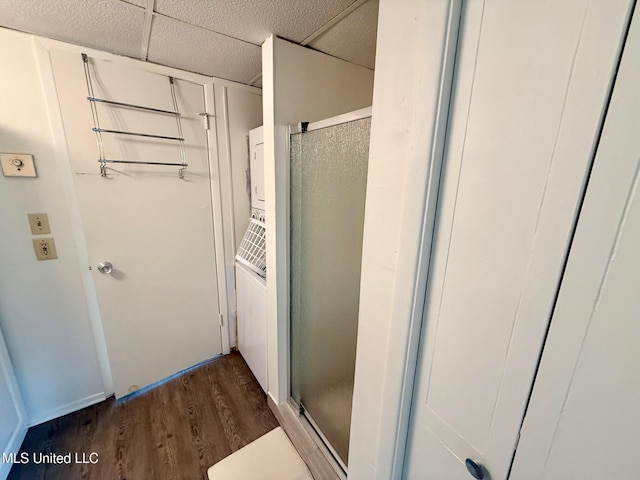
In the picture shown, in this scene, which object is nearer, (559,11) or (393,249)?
(559,11)

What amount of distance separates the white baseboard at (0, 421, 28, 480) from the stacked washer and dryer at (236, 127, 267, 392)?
129 centimetres

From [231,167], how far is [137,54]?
0.81 metres

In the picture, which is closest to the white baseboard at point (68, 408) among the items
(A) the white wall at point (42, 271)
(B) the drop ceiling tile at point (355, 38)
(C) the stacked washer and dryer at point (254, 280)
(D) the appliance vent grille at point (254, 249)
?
(A) the white wall at point (42, 271)

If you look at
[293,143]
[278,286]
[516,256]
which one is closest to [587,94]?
[516,256]

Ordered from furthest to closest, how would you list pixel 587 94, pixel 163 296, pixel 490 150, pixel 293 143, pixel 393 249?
pixel 163 296
pixel 293 143
pixel 393 249
pixel 490 150
pixel 587 94

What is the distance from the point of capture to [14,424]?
1360 mm

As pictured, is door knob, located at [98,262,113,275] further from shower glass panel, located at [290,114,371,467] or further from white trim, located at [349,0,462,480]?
white trim, located at [349,0,462,480]

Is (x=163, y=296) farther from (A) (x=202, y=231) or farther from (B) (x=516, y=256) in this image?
(B) (x=516, y=256)

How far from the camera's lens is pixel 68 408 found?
1.58 metres

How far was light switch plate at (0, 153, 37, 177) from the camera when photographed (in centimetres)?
123

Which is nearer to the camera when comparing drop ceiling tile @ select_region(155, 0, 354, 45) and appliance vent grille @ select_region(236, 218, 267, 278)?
drop ceiling tile @ select_region(155, 0, 354, 45)

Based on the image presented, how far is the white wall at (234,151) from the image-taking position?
1.78 metres

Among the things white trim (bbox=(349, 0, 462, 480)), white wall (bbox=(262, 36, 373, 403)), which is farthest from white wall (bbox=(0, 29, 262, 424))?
white trim (bbox=(349, 0, 462, 480))
